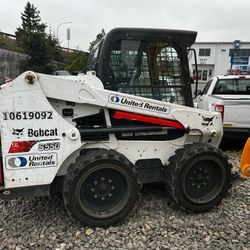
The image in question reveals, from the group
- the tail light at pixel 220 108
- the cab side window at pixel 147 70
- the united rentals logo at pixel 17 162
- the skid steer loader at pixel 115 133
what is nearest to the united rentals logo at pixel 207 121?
the skid steer loader at pixel 115 133

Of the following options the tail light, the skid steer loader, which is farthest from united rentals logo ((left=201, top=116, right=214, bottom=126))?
the tail light

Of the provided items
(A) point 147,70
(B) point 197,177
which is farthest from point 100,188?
(A) point 147,70

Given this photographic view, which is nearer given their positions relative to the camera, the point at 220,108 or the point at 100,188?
the point at 100,188

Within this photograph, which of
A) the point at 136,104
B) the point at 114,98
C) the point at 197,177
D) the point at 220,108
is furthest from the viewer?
the point at 220,108

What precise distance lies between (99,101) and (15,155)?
1.11 m

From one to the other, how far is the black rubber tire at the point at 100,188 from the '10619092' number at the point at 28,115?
627 millimetres

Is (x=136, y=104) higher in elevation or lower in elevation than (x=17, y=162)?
higher

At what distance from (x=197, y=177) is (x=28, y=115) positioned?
2.25 meters

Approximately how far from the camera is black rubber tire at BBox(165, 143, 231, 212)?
12.7 ft

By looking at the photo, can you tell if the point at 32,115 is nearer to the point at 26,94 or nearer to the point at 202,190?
the point at 26,94

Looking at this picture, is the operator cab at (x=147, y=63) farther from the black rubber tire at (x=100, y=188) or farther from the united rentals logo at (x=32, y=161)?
the united rentals logo at (x=32, y=161)

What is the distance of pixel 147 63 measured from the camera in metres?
4.14

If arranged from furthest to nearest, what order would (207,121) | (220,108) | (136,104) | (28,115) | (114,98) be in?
(220,108)
(207,121)
(136,104)
(114,98)
(28,115)

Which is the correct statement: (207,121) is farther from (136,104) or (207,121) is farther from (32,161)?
(32,161)
